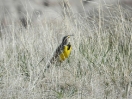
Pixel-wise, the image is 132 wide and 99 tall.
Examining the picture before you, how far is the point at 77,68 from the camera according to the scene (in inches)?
203

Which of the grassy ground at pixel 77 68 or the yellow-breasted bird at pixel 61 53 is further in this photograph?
the yellow-breasted bird at pixel 61 53

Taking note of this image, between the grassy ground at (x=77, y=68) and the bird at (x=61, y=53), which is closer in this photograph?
the grassy ground at (x=77, y=68)

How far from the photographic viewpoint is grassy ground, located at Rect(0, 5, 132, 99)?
4.65m

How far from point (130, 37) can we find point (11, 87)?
1.54 metres

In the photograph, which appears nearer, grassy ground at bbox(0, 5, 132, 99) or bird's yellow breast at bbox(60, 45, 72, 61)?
grassy ground at bbox(0, 5, 132, 99)

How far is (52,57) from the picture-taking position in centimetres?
570

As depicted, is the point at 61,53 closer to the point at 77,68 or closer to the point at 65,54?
the point at 65,54

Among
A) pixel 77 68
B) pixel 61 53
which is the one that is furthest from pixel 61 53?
pixel 77 68

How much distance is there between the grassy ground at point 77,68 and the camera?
15.3 feet

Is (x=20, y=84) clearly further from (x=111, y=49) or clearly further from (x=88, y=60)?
(x=111, y=49)

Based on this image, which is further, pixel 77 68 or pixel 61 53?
pixel 61 53

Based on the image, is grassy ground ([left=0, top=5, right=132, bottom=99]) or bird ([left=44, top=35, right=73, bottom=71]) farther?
bird ([left=44, top=35, right=73, bottom=71])

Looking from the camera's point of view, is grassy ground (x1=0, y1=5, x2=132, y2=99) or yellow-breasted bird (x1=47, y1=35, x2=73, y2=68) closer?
grassy ground (x1=0, y1=5, x2=132, y2=99)

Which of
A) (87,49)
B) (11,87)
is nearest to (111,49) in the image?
(87,49)
